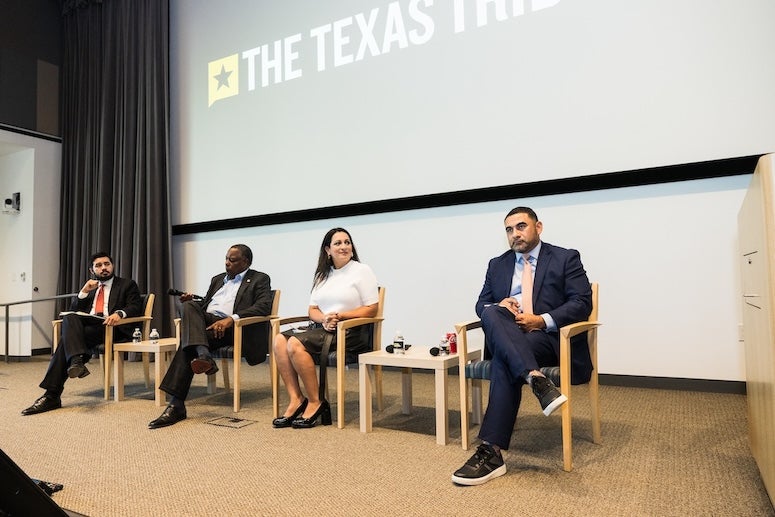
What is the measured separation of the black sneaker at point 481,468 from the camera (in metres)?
1.91

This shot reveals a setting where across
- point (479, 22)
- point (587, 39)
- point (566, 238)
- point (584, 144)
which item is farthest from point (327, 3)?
point (566, 238)

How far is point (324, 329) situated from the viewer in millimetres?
2967

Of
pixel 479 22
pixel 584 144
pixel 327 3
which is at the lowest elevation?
pixel 584 144

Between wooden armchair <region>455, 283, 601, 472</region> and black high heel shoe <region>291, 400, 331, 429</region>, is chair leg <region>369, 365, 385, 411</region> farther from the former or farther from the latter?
wooden armchair <region>455, 283, 601, 472</region>

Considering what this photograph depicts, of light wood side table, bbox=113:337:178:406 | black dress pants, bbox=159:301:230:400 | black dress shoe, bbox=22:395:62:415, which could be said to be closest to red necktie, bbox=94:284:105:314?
light wood side table, bbox=113:337:178:406

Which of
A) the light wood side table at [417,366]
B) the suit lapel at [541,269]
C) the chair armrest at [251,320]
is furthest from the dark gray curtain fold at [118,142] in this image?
the suit lapel at [541,269]

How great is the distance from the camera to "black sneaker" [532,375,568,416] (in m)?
1.90

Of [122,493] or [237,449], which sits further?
[237,449]

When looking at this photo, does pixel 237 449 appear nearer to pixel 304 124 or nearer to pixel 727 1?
pixel 304 124

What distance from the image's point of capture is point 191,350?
3084mm

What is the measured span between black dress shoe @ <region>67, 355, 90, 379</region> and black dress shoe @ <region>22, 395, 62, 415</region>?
0.21 m

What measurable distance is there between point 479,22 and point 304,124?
5.70ft

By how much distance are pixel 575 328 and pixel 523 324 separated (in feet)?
0.69

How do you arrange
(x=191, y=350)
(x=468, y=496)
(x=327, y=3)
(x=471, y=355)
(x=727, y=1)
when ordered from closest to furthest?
(x=468, y=496)
(x=471, y=355)
(x=191, y=350)
(x=727, y=1)
(x=327, y=3)
